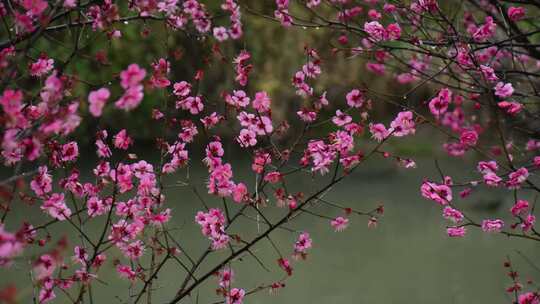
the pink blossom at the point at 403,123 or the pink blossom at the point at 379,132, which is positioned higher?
the pink blossom at the point at 379,132

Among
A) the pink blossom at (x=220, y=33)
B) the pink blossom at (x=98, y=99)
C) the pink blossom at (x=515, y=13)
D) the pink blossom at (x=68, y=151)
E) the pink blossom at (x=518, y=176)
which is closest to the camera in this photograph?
the pink blossom at (x=98, y=99)

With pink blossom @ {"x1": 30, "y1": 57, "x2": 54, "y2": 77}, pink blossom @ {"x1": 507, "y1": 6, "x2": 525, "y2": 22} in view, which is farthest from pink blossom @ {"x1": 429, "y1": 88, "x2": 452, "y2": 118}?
pink blossom @ {"x1": 30, "y1": 57, "x2": 54, "y2": 77}

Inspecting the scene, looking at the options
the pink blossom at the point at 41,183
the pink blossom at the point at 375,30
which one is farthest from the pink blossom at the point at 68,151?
the pink blossom at the point at 375,30

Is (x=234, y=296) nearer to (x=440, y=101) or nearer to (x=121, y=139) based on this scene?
(x=121, y=139)

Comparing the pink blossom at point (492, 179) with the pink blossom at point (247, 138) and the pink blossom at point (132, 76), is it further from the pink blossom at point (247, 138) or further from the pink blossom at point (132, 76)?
the pink blossom at point (132, 76)

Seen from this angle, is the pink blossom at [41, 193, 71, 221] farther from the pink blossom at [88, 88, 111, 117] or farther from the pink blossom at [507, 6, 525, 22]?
the pink blossom at [507, 6, 525, 22]

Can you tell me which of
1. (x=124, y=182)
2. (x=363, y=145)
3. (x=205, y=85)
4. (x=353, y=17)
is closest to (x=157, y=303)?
(x=124, y=182)

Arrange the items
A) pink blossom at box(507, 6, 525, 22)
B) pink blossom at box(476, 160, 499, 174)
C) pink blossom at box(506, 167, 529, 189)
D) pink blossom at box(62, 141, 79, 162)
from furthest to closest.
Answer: pink blossom at box(507, 6, 525, 22) < pink blossom at box(476, 160, 499, 174) < pink blossom at box(62, 141, 79, 162) < pink blossom at box(506, 167, 529, 189)

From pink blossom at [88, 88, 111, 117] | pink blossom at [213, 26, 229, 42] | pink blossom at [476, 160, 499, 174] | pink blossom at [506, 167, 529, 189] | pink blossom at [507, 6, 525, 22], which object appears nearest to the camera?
pink blossom at [88, 88, 111, 117]

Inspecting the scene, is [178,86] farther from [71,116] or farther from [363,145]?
[363,145]

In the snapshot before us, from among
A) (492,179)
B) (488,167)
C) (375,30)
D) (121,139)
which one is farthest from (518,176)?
(121,139)

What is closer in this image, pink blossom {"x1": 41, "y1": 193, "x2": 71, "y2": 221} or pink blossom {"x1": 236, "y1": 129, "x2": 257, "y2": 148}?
pink blossom {"x1": 41, "y1": 193, "x2": 71, "y2": 221}

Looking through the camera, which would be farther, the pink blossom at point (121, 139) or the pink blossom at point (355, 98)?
the pink blossom at point (355, 98)

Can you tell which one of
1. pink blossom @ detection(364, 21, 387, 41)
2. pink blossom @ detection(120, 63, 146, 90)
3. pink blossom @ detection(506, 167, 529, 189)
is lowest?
pink blossom @ detection(120, 63, 146, 90)
